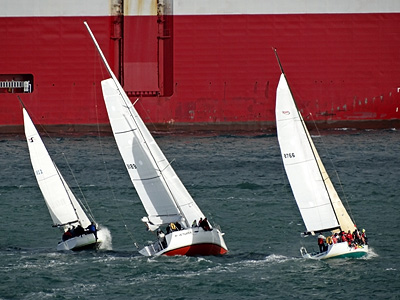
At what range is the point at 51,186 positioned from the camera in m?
25.2

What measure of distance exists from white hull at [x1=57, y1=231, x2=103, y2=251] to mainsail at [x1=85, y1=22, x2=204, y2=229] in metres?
1.43

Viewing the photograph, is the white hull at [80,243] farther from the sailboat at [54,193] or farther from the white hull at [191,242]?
the white hull at [191,242]

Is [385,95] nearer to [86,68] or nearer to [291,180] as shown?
[86,68]

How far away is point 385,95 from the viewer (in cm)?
4353

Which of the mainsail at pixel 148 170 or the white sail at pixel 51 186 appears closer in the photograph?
the mainsail at pixel 148 170

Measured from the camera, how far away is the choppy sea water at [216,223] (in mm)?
20250

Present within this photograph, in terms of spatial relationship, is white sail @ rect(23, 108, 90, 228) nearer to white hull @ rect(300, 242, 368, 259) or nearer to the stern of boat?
the stern of boat

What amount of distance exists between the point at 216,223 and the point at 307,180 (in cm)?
515

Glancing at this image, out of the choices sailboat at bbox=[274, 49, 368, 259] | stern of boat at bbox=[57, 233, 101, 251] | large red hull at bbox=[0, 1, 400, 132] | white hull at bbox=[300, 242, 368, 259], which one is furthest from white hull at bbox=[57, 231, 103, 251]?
large red hull at bbox=[0, 1, 400, 132]

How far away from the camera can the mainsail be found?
2298cm

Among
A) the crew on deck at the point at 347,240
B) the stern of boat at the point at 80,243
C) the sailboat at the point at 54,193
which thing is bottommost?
the stern of boat at the point at 80,243

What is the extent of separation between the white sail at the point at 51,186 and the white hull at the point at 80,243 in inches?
55.8

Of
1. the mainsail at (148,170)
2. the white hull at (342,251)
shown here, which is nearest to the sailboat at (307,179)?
the white hull at (342,251)

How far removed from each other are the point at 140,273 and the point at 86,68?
23.4 meters
